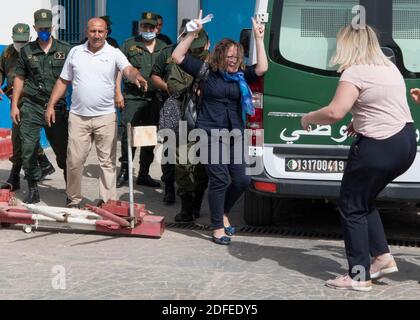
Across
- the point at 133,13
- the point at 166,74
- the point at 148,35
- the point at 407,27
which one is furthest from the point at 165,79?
the point at 133,13

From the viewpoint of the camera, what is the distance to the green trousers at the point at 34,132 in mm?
7879

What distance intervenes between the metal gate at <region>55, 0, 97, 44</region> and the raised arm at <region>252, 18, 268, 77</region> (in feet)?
20.2

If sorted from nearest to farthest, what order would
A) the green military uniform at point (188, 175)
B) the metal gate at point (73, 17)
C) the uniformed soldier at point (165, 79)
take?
1. the green military uniform at point (188, 175)
2. the uniformed soldier at point (165, 79)
3. the metal gate at point (73, 17)

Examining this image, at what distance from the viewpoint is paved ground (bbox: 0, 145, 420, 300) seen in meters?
5.22

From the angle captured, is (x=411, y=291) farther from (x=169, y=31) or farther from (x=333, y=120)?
(x=169, y=31)

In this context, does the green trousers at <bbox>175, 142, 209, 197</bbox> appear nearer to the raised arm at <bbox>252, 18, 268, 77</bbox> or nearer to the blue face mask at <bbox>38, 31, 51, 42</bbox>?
the raised arm at <bbox>252, 18, 268, 77</bbox>

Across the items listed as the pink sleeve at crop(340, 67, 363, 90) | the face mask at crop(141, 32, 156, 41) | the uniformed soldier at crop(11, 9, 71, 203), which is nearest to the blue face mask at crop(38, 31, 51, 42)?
the uniformed soldier at crop(11, 9, 71, 203)

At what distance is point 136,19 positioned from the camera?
41.2ft

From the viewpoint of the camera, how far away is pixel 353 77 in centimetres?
502

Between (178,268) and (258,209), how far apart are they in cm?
151

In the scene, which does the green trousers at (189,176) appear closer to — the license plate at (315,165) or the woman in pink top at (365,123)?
the license plate at (315,165)

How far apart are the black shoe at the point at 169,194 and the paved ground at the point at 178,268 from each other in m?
1.09

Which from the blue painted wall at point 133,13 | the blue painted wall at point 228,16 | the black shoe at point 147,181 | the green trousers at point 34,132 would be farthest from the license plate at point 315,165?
the blue painted wall at point 133,13
